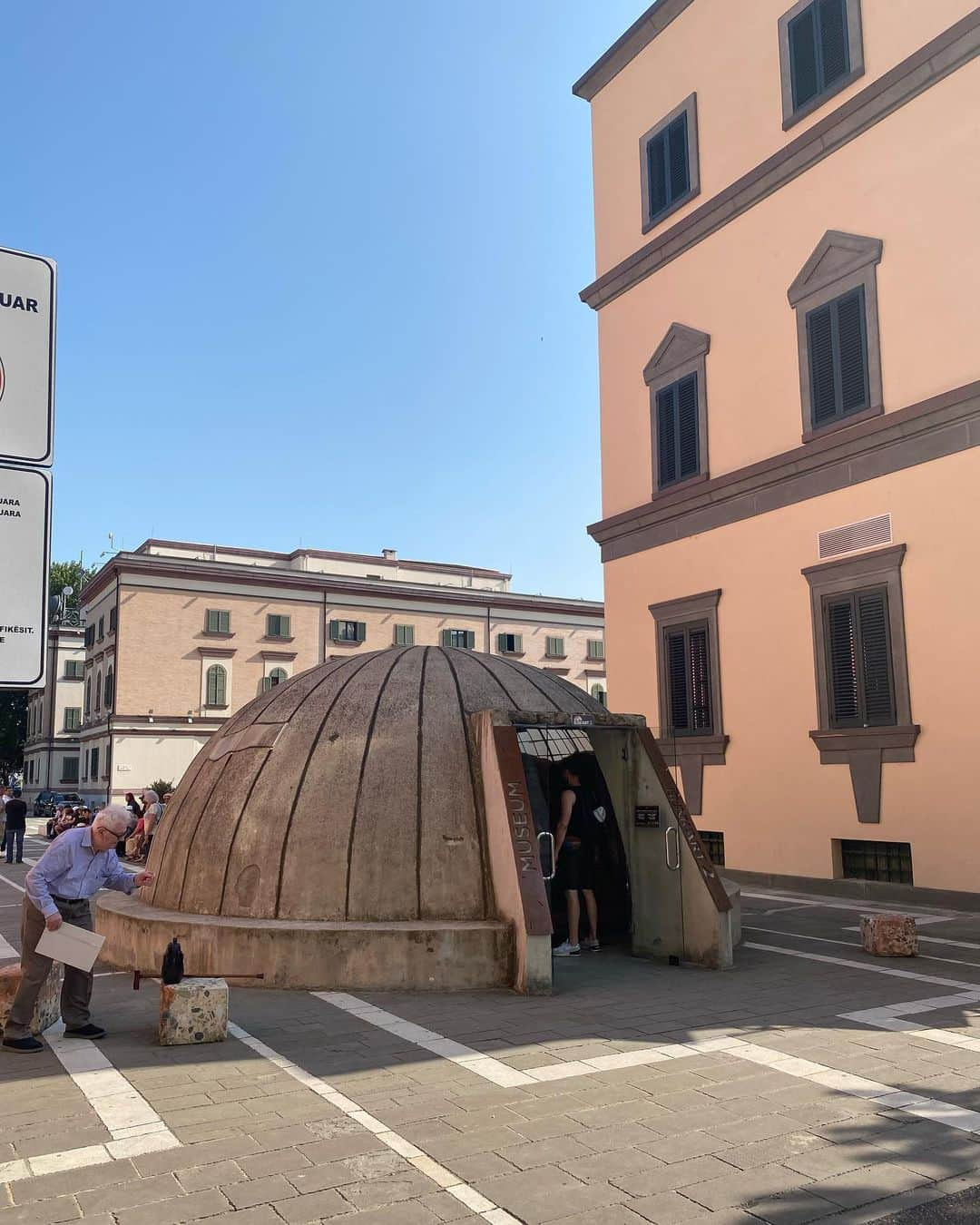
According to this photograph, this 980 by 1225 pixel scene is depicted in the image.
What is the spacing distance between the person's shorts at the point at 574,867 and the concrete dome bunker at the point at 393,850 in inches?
19.4

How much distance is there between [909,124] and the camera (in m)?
16.6

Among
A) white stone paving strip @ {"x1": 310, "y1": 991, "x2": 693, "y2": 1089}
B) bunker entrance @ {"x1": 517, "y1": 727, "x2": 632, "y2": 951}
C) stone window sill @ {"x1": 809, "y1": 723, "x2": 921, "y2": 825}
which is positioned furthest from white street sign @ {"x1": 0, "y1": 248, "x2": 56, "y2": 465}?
stone window sill @ {"x1": 809, "y1": 723, "x2": 921, "y2": 825}

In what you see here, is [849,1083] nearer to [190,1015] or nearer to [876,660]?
[190,1015]

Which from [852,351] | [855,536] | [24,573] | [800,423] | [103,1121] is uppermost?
[852,351]

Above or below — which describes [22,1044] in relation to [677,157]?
below

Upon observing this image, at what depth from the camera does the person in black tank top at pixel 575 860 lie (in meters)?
11.2

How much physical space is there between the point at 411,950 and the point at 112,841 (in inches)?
121

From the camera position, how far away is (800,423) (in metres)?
18.3

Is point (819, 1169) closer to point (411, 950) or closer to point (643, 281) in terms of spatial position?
point (411, 950)

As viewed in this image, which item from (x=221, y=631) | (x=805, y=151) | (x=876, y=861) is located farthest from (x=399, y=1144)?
(x=221, y=631)

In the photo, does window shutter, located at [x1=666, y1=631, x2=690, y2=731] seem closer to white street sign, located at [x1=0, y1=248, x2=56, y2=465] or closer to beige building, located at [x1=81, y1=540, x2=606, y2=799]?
white street sign, located at [x1=0, y1=248, x2=56, y2=465]

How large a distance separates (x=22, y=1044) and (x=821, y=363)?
1572 cm

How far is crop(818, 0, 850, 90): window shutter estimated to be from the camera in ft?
58.5

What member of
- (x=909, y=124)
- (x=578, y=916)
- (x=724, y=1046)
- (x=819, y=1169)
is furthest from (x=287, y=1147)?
(x=909, y=124)
